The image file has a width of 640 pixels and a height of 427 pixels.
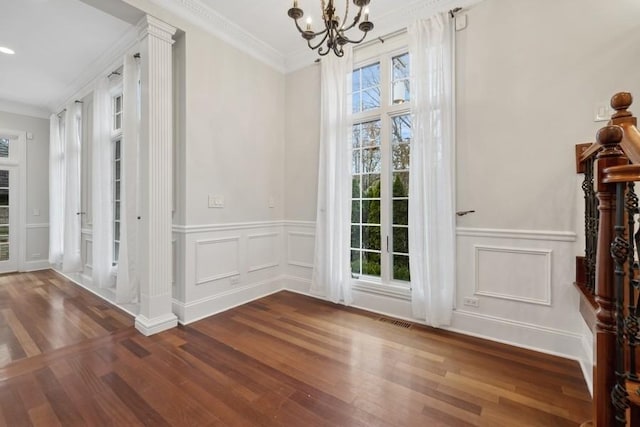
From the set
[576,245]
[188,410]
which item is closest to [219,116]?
[188,410]

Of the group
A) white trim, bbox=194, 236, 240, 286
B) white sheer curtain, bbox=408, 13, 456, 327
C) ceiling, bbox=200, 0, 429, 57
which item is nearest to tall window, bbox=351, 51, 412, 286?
white sheer curtain, bbox=408, 13, 456, 327

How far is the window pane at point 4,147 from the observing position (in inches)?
207

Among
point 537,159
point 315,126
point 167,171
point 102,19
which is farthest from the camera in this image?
point 315,126

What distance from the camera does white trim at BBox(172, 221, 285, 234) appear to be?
118 inches

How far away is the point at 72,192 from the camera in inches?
179

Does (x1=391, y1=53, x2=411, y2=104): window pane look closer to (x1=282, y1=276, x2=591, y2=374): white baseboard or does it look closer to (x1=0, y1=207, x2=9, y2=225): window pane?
(x1=282, y1=276, x2=591, y2=374): white baseboard

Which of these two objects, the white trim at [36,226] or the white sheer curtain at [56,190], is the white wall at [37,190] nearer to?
the white trim at [36,226]

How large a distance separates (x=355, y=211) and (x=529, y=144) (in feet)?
5.99

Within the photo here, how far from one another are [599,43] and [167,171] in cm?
386

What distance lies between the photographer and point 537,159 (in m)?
2.42

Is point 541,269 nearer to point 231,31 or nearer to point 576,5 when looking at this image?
point 576,5

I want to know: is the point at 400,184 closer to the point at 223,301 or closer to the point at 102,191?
the point at 223,301

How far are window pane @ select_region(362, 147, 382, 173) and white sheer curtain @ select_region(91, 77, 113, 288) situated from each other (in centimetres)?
334

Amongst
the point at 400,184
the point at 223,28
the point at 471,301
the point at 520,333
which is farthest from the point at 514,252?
the point at 223,28
